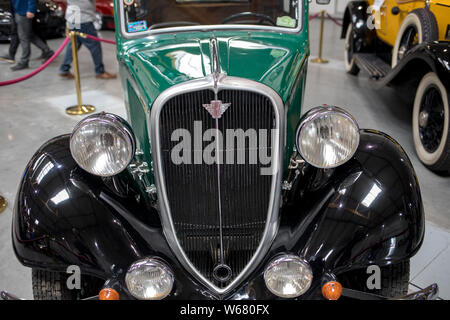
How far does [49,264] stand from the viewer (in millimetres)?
1562

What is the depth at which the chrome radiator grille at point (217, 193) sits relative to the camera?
1.62 metres

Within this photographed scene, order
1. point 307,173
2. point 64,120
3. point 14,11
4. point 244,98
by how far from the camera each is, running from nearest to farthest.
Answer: point 244,98, point 307,173, point 64,120, point 14,11

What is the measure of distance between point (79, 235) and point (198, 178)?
1.72ft

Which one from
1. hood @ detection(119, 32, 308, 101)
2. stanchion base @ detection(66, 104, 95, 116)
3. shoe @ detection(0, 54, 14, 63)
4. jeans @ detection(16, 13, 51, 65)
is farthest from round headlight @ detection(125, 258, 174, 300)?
shoe @ detection(0, 54, 14, 63)

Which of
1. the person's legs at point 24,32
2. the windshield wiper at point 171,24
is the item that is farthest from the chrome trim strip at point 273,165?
the person's legs at point 24,32

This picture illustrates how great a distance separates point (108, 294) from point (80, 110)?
3.82m

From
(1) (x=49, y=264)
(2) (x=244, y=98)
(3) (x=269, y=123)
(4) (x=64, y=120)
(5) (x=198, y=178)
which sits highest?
(2) (x=244, y=98)

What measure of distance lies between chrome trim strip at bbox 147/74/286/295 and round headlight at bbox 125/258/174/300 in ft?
0.56

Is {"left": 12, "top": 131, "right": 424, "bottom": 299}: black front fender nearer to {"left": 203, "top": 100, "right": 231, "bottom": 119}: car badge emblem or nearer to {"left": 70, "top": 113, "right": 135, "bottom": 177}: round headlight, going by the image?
{"left": 70, "top": 113, "right": 135, "bottom": 177}: round headlight

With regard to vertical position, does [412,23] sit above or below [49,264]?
A: above

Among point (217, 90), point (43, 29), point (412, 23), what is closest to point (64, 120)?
point (217, 90)

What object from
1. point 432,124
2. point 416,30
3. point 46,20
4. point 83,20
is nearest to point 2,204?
point 83,20
